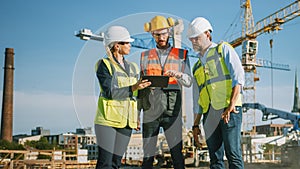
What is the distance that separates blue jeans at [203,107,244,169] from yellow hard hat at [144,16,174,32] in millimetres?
886

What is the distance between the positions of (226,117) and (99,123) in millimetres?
1124

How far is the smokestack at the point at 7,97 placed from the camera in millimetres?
52562

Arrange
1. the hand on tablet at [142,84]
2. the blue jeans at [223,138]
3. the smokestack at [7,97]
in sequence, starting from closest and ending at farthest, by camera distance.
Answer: the hand on tablet at [142,84]
the blue jeans at [223,138]
the smokestack at [7,97]

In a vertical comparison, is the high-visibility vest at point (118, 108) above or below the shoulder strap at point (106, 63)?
below

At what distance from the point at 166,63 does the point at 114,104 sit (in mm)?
609

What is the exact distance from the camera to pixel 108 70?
→ 3605 mm

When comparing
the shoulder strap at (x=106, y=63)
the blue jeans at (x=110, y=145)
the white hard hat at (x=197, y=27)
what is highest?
the white hard hat at (x=197, y=27)

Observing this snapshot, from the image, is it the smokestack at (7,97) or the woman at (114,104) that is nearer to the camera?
the woman at (114,104)

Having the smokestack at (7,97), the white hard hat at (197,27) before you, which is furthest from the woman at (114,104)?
the smokestack at (7,97)

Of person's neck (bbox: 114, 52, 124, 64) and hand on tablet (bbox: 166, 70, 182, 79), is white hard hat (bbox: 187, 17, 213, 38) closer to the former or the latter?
hand on tablet (bbox: 166, 70, 182, 79)

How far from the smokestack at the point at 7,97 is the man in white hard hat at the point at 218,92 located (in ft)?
170

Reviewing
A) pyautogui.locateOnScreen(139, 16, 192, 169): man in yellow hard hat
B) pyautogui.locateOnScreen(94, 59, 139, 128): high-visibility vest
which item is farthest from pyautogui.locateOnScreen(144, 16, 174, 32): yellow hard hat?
pyautogui.locateOnScreen(94, 59, 139, 128): high-visibility vest

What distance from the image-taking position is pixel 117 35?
365 centimetres

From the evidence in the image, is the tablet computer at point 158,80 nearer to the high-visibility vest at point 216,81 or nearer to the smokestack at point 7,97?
the high-visibility vest at point 216,81
